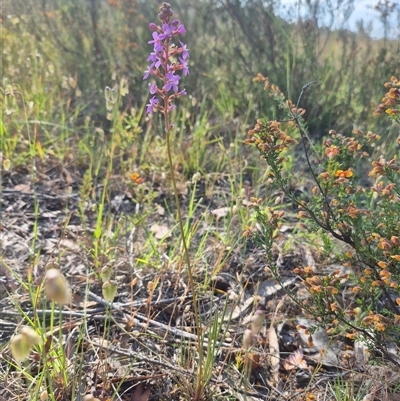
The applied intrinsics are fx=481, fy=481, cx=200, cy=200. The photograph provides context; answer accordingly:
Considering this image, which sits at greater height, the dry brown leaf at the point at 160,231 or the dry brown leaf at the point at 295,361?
the dry brown leaf at the point at 160,231

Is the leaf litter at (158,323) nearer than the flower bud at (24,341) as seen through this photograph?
No

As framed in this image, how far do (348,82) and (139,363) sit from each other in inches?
110

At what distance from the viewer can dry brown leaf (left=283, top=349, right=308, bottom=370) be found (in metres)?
1.53

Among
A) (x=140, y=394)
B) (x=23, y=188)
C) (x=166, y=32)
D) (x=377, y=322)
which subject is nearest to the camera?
(x=166, y=32)

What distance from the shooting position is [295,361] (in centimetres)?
156

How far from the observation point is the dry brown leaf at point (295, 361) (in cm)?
153

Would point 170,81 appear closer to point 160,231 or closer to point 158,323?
point 158,323

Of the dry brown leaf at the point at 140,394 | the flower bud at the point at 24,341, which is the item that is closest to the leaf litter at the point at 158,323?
the dry brown leaf at the point at 140,394

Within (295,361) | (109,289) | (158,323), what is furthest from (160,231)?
(109,289)

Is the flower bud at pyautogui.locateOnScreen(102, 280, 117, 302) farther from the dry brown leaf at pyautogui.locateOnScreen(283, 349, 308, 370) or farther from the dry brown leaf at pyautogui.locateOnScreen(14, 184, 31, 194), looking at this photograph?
the dry brown leaf at pyautogui.locateOnScreen(14, 184, 31, 194)

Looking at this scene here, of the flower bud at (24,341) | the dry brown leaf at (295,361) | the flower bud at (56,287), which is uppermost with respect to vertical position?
the flower bud at (56,287)

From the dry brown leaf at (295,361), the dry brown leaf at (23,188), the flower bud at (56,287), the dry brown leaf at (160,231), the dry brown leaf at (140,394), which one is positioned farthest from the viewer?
the dry brown leaf at (23,188)

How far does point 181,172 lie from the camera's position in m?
2.79

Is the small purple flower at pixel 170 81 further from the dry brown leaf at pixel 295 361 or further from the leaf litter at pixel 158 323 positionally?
the dry brown leaf at pixel 295 361
